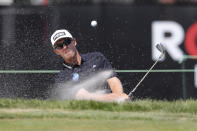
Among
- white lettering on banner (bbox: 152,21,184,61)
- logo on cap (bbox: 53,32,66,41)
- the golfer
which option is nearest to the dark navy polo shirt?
Result: the golfer

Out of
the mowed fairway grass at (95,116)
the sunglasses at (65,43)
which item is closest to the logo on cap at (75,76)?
the sunglasses at (65,43)

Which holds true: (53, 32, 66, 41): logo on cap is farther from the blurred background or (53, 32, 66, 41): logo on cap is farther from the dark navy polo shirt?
the blurred background

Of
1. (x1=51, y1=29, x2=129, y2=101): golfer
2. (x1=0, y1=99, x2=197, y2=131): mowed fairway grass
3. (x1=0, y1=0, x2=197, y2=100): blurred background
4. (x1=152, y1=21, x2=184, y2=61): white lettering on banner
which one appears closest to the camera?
(x1=0, y1=99, x2=197, y2=131): mowed fairway grass

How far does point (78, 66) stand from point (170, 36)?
3.59 meters

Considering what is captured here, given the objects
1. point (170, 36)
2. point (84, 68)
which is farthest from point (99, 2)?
point (84, 68)

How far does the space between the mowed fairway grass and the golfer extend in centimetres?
136

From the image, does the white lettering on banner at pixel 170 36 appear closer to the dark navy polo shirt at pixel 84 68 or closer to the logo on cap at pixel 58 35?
the dark navy polo shirt at pixel 84 68

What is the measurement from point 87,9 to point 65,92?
310 cm

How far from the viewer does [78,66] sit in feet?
28.8

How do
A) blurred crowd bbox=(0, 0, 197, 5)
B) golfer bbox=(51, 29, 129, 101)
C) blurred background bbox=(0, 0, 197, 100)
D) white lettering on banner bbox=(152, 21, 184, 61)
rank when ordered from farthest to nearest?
white lettering on banner bbox=(152, 21, 184, 61)
blurred crowd bbox=(0, 0, 197, 5)
blurred background bbox=(0, 0, 197, 100)
golfer bbox=(51, 29, 129, 101)

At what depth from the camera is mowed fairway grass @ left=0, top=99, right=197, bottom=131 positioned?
5512 millimetres

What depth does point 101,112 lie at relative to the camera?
6.42 meters

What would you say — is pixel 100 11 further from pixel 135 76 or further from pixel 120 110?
pixel 120 110

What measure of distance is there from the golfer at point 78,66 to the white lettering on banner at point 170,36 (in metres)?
3.06
